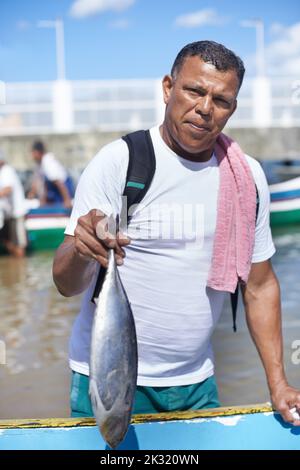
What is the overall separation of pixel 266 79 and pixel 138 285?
1986 centimetres

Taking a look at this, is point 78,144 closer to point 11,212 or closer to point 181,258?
point 11,212

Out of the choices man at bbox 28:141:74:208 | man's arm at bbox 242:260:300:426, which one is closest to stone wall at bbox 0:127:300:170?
man at bbox 28:141:74:208

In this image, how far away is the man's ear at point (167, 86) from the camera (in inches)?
98.7

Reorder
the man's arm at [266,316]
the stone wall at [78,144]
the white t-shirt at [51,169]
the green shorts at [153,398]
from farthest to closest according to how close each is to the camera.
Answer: the stone wall at [78,144], the white t-shirt at [51,169], the man's arm at [266,316], the green shorts at [153,398]

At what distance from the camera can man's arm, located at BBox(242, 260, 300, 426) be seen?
267cm

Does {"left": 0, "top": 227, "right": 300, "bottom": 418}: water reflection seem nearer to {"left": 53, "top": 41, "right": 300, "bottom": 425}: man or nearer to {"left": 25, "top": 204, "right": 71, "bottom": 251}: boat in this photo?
{"left": 25, "top": 204, "right": 71, "bottom": 251}: boat

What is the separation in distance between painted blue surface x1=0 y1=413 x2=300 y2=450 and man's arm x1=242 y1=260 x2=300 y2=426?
0.18 meters

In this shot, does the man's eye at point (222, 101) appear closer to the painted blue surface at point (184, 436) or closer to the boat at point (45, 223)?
the painted blue surface at point (184, 436)

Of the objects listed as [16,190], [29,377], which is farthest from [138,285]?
[16,190]

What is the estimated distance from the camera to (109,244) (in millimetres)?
1846

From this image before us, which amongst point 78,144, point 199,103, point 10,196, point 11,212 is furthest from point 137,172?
point 78,144

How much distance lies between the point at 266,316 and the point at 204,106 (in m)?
0.88

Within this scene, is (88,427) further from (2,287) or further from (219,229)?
(2,287)

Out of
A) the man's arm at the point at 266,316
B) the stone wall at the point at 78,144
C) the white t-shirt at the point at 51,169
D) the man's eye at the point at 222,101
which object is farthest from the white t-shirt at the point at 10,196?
→ the man's eye at the point at 222,101
